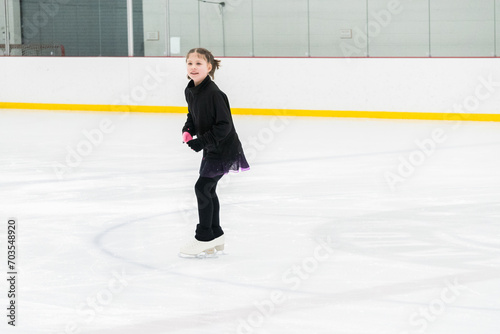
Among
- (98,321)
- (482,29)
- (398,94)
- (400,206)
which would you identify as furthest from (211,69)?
(482,29)

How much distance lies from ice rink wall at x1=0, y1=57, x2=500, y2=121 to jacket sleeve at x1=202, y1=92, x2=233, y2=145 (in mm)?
7124

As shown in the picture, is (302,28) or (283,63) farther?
(302,28)

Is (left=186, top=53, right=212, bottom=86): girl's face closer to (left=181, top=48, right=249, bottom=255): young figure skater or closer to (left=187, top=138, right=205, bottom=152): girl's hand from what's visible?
(left=181, top=48, right=249, bottom=255): young figure skater

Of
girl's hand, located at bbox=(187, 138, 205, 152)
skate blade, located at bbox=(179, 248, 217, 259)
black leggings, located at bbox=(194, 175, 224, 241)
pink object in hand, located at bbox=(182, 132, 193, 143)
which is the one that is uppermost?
pink object in hand, located at bbox=(182, 132, 193, 143)

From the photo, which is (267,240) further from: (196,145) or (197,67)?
(197,67)

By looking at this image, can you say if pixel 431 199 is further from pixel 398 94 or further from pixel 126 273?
pixel 398 94

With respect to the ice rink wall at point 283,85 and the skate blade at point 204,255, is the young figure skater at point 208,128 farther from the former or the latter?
the ice rink wall at point 283,85

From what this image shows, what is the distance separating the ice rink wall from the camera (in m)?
10.7

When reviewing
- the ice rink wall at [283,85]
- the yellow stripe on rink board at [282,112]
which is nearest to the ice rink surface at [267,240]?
the yellow stripe on rink board at [282,112]

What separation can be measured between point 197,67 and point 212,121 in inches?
9.2

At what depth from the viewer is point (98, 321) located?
10.1 ft

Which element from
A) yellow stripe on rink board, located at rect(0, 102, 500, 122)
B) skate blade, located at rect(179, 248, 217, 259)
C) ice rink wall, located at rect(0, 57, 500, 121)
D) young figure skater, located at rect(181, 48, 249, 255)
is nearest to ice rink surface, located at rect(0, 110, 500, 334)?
skate blade, located at rect(179, 248, 217, 259)

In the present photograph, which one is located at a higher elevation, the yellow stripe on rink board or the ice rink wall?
the ice rink wall

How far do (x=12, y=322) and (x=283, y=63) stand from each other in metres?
9.05
